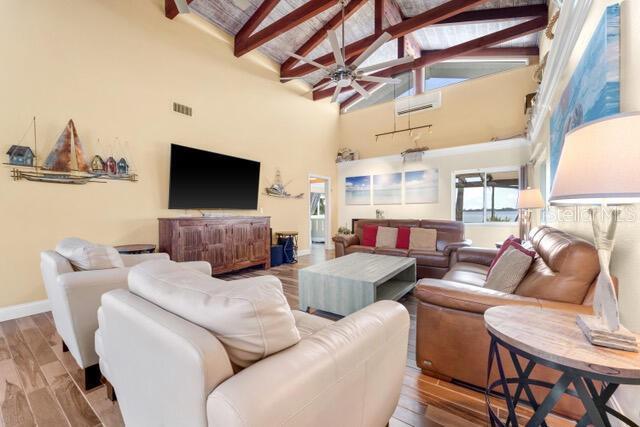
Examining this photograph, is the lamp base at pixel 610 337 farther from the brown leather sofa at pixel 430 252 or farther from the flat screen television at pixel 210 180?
the flat screen television at pixel 210 180

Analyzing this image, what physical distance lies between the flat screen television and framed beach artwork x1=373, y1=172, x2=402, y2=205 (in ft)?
11.9

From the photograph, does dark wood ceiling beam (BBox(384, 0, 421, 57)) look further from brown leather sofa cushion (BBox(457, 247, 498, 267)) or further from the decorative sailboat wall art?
the decorative sailboat wall art

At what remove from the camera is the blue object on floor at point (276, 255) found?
17.9 feet

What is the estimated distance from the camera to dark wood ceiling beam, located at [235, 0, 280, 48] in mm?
4250

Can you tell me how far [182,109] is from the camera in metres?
4.43

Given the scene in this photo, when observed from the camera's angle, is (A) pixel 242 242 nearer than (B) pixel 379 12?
No

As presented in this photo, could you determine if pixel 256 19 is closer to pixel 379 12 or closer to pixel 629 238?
pixel 379 12

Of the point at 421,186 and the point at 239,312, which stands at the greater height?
the point at 421,186

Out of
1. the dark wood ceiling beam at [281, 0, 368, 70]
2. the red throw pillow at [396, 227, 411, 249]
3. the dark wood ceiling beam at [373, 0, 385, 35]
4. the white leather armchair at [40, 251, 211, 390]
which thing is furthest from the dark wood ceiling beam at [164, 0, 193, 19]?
the red throw pillow at [396, 227, 411, 249]

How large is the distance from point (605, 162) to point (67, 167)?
4609 millimetres

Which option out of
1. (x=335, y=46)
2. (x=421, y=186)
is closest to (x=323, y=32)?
(x=335, y=46)

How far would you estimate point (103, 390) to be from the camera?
5.60ft

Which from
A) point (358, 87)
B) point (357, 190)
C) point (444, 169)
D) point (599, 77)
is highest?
point (358, 87)

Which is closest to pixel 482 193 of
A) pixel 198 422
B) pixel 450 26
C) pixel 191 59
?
pixel 450 26
